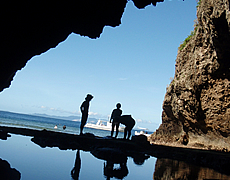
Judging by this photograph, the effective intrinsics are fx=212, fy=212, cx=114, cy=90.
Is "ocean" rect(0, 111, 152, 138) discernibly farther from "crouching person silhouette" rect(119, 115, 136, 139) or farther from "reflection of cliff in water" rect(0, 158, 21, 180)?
"reflection of cliff in water" rect(0, 158, 21, 180)

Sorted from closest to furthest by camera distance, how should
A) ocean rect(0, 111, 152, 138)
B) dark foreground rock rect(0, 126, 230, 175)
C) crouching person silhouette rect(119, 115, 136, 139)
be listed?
dark foreground rock rect(0, 126, 230, 175) → crouching person silhouette rect(119, 115, 136, 139) → ocean rect(0, 111, 152, 138)

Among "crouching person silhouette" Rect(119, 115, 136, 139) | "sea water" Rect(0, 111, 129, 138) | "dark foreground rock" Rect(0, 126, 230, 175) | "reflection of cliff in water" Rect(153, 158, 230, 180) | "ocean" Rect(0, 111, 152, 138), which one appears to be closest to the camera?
"reflection of cliff in water" Rect(153, 158, 230, 180)

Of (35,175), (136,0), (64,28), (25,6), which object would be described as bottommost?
(35,175)

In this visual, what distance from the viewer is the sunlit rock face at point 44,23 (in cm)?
569

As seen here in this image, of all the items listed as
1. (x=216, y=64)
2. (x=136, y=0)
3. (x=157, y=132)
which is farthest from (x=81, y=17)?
(x=157, y=132)

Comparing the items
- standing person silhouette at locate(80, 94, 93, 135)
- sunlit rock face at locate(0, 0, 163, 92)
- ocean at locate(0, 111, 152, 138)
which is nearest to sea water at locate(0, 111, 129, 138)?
ocean at locate(0, 111, 152, 138)

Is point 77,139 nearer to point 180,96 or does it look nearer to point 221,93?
point 221,93

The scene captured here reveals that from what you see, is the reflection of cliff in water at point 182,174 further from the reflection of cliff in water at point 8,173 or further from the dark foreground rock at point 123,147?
the reflection of cliff in water at point 8,173

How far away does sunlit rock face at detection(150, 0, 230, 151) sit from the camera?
519 inches

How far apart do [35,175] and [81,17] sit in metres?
5.95

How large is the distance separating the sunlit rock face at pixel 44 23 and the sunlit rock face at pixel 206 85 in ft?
Result: 23.2

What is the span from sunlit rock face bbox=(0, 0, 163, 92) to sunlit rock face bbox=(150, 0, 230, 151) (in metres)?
7.06

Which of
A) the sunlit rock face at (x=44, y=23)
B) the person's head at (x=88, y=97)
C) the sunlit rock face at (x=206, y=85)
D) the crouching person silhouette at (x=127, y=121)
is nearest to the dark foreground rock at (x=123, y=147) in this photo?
the crouching person silhouette at (x=127, y=121)

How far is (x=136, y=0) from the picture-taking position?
7.86 metres
